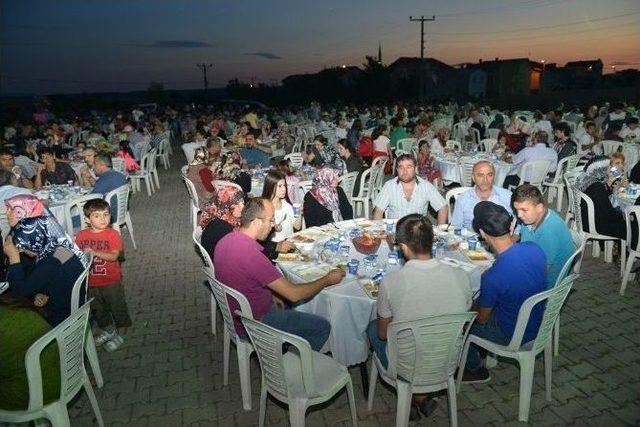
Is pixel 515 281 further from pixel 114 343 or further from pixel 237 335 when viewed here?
pixel 114 343

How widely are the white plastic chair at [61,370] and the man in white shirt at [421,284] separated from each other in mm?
2035

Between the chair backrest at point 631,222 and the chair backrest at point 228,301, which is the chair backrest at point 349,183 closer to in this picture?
the chair backrest at point 631,222

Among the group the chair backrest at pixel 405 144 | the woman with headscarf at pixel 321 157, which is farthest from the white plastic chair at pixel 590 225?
the chair backrest at pixel 405 144

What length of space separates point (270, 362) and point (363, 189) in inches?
236

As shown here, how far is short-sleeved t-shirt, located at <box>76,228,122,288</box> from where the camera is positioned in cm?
453

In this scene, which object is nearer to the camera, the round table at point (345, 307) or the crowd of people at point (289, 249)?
the crowd of people at point (289, 249)

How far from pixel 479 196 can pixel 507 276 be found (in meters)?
2.21

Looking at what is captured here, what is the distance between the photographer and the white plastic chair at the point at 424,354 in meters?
2.87

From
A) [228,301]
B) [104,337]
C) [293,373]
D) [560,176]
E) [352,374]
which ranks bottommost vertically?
[352,374]

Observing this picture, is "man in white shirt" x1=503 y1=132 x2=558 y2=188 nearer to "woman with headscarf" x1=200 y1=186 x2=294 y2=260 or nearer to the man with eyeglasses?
"woman with headscarf" x1=200 y1=186 x2=294 y2=260

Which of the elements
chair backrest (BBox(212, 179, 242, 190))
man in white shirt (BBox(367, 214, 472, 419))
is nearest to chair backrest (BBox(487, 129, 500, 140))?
chair backrest (BBox(212, 179, 242, 190))

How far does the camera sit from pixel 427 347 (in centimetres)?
294

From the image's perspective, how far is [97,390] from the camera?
4.09 metres

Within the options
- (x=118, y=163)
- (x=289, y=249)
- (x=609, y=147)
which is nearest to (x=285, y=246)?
(x=289, y=249)
